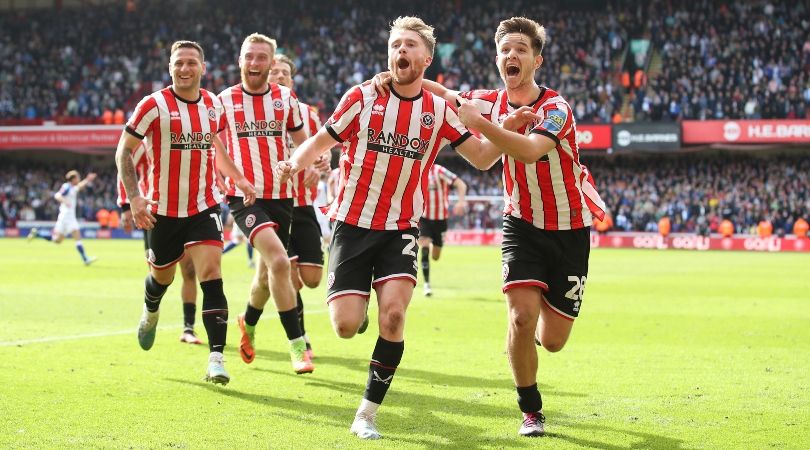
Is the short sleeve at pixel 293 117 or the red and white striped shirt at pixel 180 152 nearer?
the red and white striped shirt at pixel 180 152

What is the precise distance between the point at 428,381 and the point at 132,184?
8.70 feet

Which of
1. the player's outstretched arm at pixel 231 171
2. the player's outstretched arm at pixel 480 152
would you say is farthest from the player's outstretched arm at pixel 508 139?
the player's outstretched arm at pixel 231 171

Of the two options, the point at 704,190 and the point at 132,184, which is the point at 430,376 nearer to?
the point at 132,184

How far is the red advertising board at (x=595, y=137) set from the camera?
40.1 meters

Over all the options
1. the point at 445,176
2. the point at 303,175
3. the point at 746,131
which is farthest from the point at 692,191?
the point at 303,175

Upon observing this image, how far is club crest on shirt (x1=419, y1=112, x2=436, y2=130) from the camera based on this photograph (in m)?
6.27

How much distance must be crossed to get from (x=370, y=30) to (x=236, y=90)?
39.5 m

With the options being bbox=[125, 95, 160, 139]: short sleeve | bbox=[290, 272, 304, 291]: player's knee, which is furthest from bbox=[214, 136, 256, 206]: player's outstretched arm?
bbox=[290, 272, 304, 291]: player's knee

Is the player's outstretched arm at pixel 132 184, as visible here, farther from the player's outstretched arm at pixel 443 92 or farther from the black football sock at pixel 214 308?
the player's outstretched arm at pixel 443 92

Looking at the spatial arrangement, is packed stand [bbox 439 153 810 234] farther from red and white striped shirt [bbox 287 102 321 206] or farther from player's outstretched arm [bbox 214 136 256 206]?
player's outstretched arm [bbox 214 136 256 206]

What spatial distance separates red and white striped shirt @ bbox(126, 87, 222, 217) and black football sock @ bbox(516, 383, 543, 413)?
317 cm

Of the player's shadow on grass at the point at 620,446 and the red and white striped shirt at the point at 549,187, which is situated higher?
the red and white striped shirt at the point at 549,187

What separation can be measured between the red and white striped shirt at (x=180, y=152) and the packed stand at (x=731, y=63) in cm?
3395

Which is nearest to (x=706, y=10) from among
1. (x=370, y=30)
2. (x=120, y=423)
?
(x=370, y=30)
